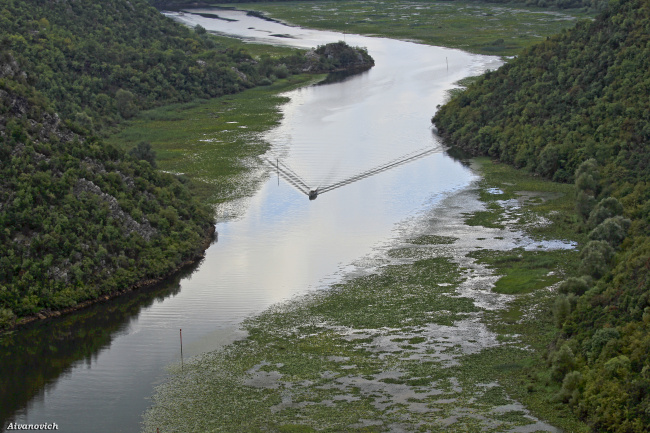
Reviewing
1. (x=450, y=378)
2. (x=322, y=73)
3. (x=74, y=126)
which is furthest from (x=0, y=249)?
(x=322, y=73)

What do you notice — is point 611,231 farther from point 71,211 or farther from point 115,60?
point 115,60

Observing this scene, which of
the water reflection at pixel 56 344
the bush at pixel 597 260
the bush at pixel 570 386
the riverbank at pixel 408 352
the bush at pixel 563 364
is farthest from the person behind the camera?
the bush at pixel 597 260

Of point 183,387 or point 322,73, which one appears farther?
point 322,73

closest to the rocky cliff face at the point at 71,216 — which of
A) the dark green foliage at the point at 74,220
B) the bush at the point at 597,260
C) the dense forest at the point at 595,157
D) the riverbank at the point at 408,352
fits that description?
the dark green foliage at the point at 74,220

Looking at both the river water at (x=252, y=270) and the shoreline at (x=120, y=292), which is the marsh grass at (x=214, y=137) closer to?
the river water at (x=252, y=270)

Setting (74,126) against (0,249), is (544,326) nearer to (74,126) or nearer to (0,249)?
→ (0,249)

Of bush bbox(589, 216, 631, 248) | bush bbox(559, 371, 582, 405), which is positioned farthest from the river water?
bush bbox(559, 371, 582, 405)

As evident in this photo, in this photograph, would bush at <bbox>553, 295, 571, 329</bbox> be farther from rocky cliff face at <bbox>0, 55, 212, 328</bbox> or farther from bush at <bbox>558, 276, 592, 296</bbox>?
rocky cliff face at <bbox>0, 55, 212, 328</bbox>
